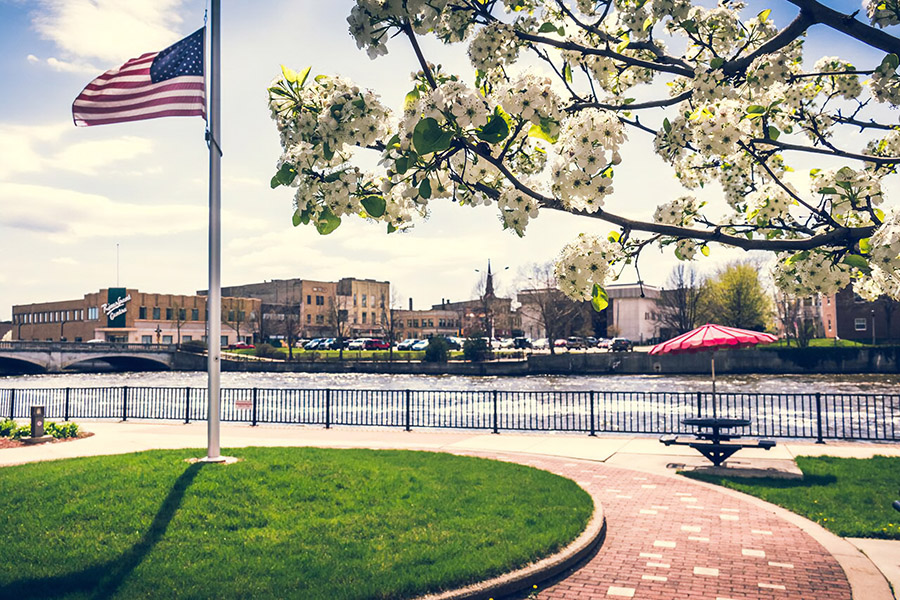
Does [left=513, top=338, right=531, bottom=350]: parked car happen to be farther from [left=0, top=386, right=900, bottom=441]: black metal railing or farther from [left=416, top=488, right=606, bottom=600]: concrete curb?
[left=416, top=488, right=606, bottom=600]: concrete curb

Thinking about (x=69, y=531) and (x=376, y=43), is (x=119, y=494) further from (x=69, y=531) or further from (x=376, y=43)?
(x=376, y=43)

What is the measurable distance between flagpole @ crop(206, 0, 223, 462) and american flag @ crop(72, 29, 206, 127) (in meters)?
0.34

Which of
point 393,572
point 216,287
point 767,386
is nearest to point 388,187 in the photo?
point 393,572

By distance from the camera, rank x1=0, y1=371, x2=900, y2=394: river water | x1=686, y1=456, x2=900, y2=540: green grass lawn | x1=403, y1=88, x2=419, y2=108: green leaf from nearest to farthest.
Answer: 1. x1=403, y1=88, x2=419, y2=108: green leaf
2. x1=686, y1=456, x2=900, y2=540: green grass lawn
3. x1=0, y1=371, x2=900, y2=394: river water

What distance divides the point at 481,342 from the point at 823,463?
50615 mm

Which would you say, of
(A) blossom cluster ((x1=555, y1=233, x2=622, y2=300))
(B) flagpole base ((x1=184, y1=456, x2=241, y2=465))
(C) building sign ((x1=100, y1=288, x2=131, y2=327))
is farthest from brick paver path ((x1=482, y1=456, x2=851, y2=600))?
(C) building sign ((x1=100, y1=288, x2=131, y2=327))

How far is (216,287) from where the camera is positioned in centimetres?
1125

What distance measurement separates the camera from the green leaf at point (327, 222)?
13.7 ft

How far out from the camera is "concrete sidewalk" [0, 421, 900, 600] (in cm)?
692

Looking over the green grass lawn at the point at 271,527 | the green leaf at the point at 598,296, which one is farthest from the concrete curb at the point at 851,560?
the green leaf at the point at 598,296

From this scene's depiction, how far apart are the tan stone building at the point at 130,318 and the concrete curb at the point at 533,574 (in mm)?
98667

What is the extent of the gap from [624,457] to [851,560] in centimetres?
630

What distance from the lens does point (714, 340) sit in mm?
14383

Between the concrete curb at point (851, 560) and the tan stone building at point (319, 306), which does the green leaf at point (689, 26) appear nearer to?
the concrete curb at point (851, 560)
